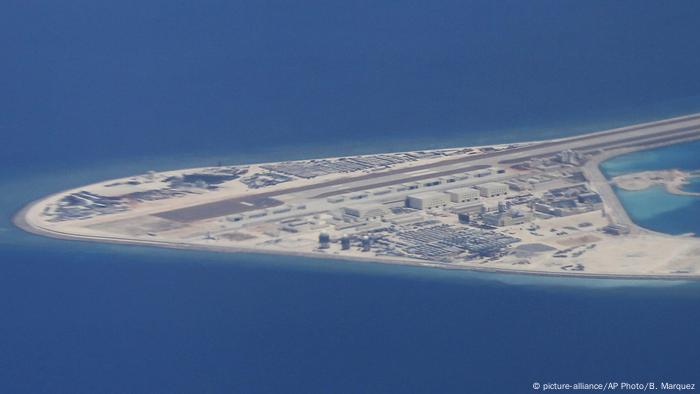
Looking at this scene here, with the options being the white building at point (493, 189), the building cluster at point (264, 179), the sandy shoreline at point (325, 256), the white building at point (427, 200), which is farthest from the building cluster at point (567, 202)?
the building cluster at point (264, 179)

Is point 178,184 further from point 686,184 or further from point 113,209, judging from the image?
point 686,184

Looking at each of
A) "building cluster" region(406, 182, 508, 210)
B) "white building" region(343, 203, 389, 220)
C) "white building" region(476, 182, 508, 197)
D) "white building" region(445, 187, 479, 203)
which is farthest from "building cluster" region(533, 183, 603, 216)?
"white building" region(343, 203, 389, 220)

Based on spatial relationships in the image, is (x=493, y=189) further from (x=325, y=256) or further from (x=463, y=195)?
(x=325, y=256)

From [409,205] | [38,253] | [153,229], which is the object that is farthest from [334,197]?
[38,253]

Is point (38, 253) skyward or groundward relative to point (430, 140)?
groundward

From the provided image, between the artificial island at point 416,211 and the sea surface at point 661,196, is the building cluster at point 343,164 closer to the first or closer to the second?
the artificial island at point 416,211
